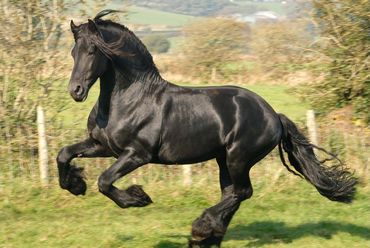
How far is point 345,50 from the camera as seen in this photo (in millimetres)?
14375

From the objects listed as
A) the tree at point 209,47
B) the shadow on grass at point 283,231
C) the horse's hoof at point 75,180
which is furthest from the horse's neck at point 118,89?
the tree at point 209,47

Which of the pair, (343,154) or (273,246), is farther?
(343,154)

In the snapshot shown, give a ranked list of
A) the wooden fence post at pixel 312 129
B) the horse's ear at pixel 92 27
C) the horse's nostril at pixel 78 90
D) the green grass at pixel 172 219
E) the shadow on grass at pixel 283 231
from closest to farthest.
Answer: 1. the horse's nostril at pixel 78 90
2. the horse's ear at pixel 92 27
3. the green grass at pixel 172 219
4. the shadow on grass at pixel 283 231
5. the wooden fence post at pixel 312 129

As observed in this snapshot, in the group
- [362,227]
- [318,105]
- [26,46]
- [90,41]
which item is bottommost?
[318,105]

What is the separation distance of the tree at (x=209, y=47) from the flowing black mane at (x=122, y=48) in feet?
68.7

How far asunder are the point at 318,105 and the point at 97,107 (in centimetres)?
989

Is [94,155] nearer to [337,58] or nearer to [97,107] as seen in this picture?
[97,107]

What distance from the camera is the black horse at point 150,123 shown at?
19.5 ft

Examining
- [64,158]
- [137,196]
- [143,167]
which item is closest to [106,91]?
[64,158]

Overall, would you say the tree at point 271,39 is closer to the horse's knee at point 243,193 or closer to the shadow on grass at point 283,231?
the shadow on grass at point 283,231

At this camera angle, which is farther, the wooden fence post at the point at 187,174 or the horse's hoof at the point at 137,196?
the wooden fence post at the point at 187,174

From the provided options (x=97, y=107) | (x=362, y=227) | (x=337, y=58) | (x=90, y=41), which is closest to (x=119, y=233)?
(x=97, y=107)

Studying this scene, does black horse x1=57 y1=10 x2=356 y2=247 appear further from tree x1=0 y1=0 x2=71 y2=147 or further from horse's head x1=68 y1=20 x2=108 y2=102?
tree x1=0 y1=0 x2=71 y2=147

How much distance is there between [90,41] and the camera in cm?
585
